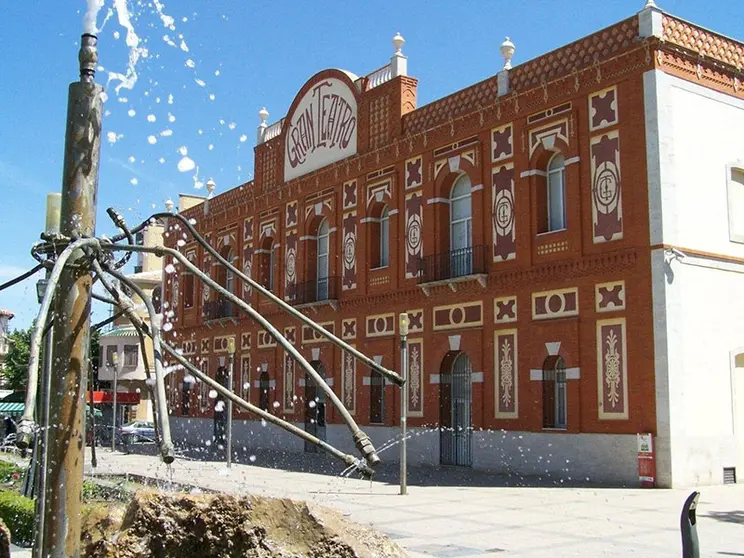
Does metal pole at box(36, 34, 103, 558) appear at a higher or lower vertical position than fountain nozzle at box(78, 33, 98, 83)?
lower

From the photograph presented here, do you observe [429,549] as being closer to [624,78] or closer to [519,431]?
[519,431]

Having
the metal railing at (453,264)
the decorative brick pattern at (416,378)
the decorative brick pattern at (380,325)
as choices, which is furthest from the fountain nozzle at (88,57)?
the decorative brick pattern at (380,325)

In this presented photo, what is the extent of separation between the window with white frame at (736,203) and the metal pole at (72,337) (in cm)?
1955

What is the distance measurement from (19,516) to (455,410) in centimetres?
1648

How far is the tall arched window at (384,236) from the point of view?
93.7 feet

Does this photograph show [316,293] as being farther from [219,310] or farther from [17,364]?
[17,364]

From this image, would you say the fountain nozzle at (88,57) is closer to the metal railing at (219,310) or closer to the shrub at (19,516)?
the shrub at (19,516)

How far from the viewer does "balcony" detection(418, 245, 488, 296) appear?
78.5ft

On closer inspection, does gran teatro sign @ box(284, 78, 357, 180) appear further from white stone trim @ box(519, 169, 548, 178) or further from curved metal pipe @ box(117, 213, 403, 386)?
curved metal pipe @ box(117, 213, 403, 386)

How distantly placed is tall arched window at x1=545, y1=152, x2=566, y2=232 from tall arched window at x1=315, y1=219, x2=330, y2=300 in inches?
431

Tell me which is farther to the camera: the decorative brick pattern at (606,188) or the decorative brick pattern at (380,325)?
the decorative brick pattern at (380,325)

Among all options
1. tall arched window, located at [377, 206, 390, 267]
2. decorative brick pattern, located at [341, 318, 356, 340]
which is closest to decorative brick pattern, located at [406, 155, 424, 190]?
tall arched window, located at [377, 206, 390, 267]

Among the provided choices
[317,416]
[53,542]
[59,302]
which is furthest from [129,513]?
[317,416]

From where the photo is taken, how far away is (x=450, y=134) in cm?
2548
